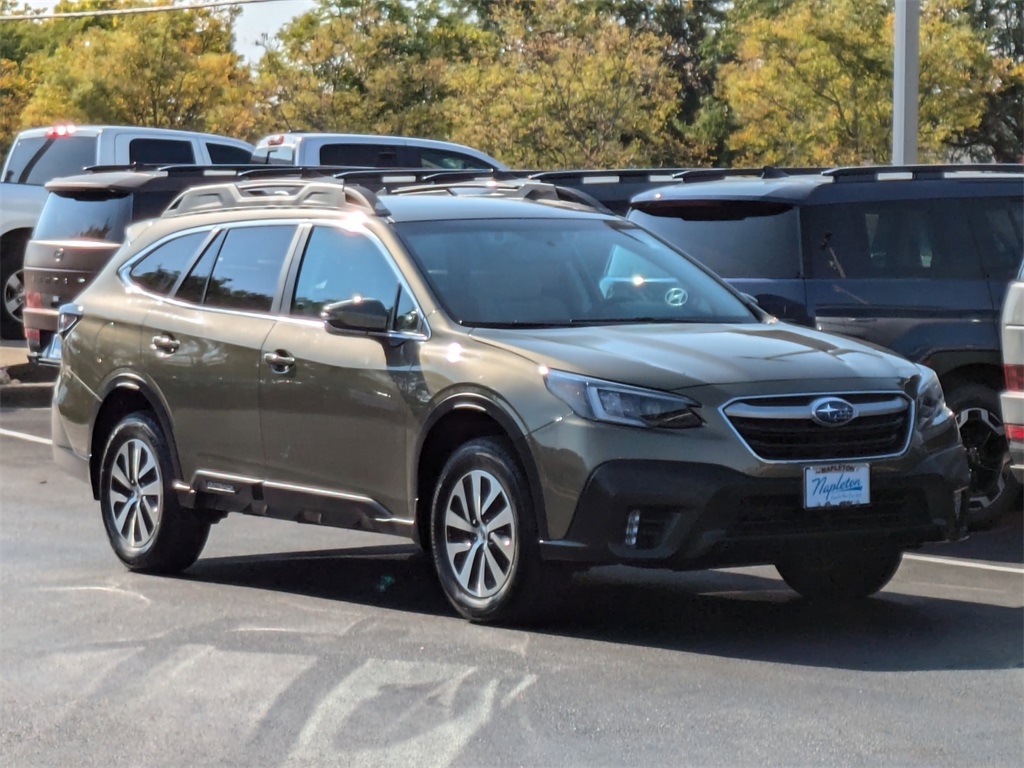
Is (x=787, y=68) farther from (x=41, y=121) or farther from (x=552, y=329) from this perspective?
(x=552, y=329)

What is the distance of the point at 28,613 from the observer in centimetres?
796

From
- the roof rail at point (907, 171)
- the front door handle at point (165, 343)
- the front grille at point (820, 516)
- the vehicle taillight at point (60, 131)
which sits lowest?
the front grille at point (820, 516)

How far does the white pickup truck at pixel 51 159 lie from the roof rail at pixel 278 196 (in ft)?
36.2

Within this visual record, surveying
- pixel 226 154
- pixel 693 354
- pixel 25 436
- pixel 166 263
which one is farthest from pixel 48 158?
pixel 693 354

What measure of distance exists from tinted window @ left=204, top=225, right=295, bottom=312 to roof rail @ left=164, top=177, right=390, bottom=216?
6.9 inches

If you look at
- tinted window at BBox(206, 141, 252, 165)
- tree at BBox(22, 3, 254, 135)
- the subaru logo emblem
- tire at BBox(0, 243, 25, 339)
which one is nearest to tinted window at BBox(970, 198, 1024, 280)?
the subaru logo emblem

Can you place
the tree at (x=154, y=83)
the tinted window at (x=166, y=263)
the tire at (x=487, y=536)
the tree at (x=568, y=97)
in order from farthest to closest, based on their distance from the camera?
1. the tree at (x=154, y=83)
2. the tree at (x=568, y=97)
3. the tinted window at (x=166, y=263)
4. the tire at (x=487, y=536)

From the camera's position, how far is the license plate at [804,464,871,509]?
23.0 feet

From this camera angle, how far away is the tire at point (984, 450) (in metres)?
10.2

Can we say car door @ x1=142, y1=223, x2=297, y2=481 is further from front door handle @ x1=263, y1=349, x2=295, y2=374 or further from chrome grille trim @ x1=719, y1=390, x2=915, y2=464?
chrome grille trim @ x1=719, y1=390, x2=915, y2=464

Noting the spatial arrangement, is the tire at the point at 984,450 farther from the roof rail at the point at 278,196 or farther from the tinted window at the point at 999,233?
the roof rail at the point at 278,196

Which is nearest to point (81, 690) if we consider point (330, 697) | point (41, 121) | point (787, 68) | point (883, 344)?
point (330, 697)

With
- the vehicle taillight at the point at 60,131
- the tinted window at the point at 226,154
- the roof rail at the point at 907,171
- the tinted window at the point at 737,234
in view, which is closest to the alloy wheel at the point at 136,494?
the tinted window at the point at 737,234

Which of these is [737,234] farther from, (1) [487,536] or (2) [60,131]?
(2) [60,131]
